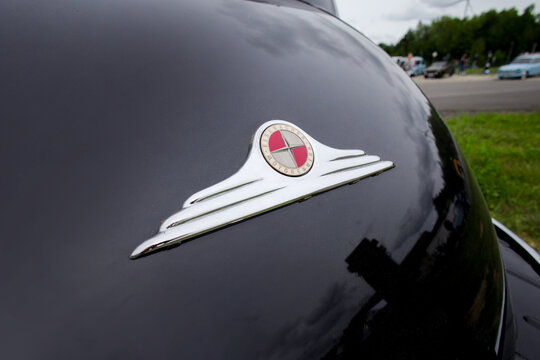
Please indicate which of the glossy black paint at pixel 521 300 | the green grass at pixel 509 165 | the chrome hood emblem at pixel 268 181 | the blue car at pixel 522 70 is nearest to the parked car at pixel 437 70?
the blue car at pixel 522 70

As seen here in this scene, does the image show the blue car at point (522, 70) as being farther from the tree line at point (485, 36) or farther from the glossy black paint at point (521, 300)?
the tree line at point (485, 36)

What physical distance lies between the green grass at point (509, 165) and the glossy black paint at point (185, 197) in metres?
2.21

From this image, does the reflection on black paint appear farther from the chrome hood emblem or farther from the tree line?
the tree line

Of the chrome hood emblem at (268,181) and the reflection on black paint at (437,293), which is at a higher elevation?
the chrome hood emblem at (268,181)

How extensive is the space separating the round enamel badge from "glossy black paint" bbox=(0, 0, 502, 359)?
0.03m

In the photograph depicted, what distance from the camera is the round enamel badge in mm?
538

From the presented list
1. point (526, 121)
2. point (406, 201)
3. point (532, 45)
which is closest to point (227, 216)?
point (406, 201)

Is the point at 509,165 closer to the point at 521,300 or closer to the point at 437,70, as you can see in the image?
the point at 521,300

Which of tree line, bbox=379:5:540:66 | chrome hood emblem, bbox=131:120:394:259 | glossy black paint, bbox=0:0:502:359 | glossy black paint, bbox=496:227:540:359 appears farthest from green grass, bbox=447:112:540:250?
tree line, bbox=379:5:540:66

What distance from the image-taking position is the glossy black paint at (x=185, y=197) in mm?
412

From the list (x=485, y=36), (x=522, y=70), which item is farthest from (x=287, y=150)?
(x=485, y=36)

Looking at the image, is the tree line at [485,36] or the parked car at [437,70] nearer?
the parked car at [437,70]

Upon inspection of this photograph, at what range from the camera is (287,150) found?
1.82ft

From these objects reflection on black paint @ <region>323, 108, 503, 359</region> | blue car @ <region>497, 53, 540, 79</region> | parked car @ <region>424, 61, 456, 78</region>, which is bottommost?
blue car @ <region>497, 53, 540, 79</region>
